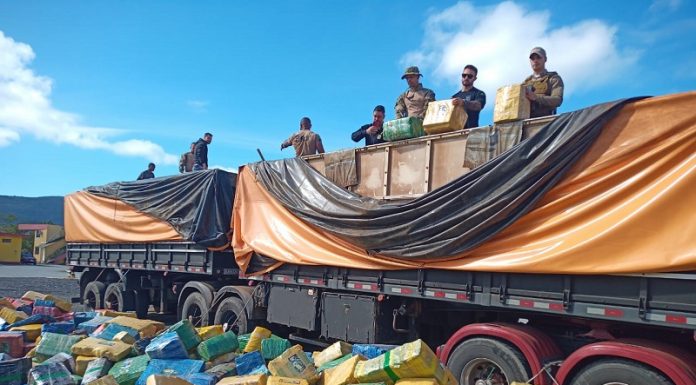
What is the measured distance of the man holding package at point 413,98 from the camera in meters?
7.72

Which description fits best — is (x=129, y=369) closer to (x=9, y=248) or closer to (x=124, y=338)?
(x=124, y=338)

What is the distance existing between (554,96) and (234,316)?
18.7 feet

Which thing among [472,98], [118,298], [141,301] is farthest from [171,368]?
[118,298]

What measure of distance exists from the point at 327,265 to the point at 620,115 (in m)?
3.82

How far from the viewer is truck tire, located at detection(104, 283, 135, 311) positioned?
468 inches

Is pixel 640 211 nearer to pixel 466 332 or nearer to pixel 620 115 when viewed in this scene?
pixel 620 115

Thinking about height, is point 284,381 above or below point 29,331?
above

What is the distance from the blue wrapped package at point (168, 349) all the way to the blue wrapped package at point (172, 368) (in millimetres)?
156

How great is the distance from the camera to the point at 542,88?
627cm

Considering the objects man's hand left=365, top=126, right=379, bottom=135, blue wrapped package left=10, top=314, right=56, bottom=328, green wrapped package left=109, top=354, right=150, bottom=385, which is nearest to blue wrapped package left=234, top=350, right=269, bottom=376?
green wrapped package left=109, top=354, right=150, bottom=385

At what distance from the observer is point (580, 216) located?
15.6ft

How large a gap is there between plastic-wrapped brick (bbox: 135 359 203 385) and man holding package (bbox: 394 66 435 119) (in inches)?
163

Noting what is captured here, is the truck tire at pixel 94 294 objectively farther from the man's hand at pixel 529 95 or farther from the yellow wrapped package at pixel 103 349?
the man's hand at pixel 529 95

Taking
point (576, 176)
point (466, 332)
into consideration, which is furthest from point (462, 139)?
point (466, 332)
